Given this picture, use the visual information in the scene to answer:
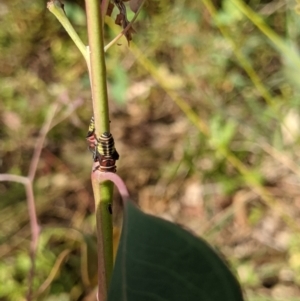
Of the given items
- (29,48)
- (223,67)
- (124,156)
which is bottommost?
(124,156)

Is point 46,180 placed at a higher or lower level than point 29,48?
lower

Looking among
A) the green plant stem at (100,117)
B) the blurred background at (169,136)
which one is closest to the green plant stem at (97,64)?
the green plant stem at (100,117)

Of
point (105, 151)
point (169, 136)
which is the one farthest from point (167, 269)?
point (169, 136)

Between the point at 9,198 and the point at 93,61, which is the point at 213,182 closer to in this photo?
the point at 9,198

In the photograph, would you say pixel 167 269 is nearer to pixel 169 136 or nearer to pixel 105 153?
pixel 105 153

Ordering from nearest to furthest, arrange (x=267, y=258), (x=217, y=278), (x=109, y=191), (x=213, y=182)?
(x=217, y=278) < (x=109, y=191) < (x=267, y=258) < (x=213, y=182)

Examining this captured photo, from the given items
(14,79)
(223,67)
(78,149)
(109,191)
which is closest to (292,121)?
(223,67)

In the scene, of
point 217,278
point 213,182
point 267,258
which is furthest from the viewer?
point 213,182
